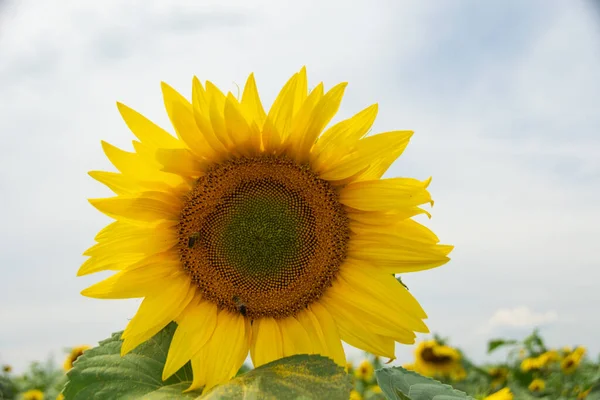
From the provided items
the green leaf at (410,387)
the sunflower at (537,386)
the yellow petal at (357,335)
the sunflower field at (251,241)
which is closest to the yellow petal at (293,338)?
the sunflower field at (251,241)

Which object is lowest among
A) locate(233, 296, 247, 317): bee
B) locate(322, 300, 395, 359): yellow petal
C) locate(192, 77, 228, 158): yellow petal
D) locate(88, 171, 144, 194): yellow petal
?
locate(322, 300, 395, 359): yellow petal

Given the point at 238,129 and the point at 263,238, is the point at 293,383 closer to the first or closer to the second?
the point at 263,238

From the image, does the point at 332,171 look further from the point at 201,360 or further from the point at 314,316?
the point at 201,360

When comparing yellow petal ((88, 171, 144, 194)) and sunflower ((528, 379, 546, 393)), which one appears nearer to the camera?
yellow petal ((88, 171, 144, 194))

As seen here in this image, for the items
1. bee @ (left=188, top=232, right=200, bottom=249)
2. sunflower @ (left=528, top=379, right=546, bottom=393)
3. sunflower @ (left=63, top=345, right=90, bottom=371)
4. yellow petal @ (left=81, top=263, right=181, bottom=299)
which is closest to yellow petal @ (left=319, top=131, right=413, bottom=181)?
bee @ (left=188, top=232, right=200, bottom=249)

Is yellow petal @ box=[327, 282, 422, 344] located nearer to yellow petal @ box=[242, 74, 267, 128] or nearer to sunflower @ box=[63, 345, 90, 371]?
yellow petal @ box=[242, 74, 267, 128]

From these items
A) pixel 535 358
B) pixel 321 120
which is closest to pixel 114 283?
pixel 321 120
